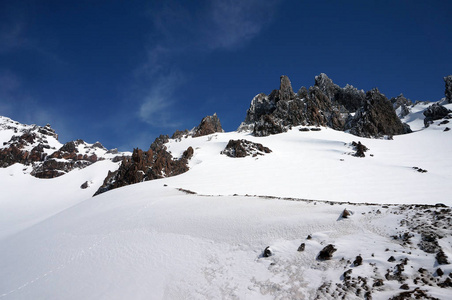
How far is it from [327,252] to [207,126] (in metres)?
71.8

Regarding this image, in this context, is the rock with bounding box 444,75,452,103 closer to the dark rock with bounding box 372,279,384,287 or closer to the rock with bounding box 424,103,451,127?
the rock with bounding box 424,103,451,127

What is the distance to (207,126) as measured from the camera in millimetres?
77812

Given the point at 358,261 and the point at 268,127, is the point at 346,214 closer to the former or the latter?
the point at 358,261

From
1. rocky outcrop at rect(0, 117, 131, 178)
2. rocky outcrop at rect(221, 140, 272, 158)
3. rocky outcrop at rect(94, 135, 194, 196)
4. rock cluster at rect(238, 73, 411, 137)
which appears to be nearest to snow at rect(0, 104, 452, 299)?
rocky outcrop at rect(94, 135, 194, 196)

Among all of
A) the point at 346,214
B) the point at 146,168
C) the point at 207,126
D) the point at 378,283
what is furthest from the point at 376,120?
the point at 378,283

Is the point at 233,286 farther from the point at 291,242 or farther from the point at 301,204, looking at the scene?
the point at 301,204

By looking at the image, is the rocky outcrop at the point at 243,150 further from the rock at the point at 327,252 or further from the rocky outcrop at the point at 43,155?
the rocky outcrop at the point at 43,155

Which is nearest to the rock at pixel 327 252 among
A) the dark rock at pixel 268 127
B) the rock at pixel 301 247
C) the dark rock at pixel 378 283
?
the rock at pixel 301 247

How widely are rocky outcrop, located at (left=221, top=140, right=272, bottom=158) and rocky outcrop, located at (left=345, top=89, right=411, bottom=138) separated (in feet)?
108

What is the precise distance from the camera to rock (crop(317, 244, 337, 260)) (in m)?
7.76

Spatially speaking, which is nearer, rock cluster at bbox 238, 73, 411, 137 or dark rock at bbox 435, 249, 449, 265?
dark rock at bbox 435, 249, 449, 265

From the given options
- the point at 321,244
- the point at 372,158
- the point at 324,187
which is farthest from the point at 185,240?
the point at 372,158

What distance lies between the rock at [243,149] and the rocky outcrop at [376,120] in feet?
108

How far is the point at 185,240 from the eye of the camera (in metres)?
11.2
